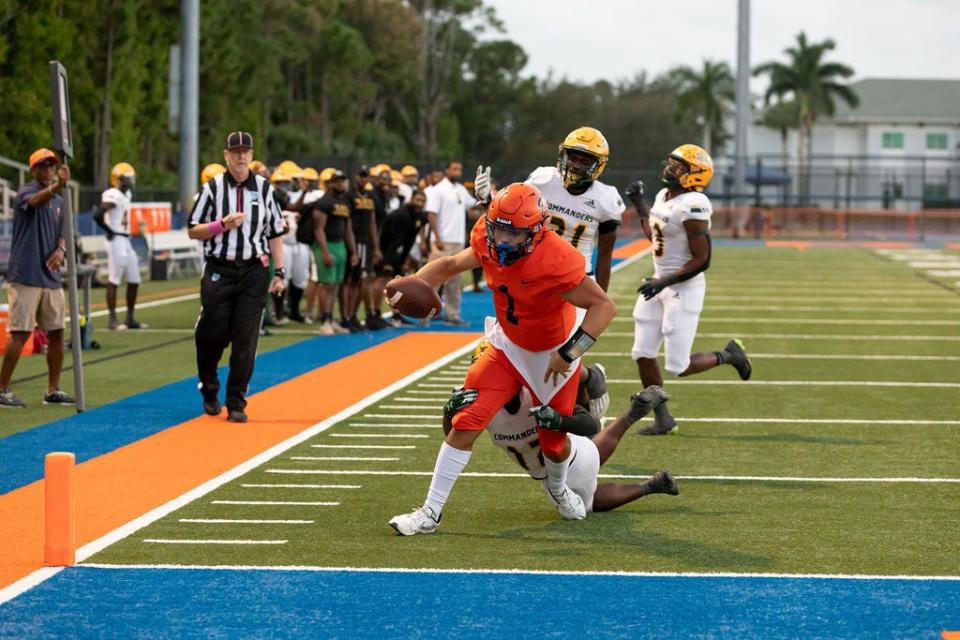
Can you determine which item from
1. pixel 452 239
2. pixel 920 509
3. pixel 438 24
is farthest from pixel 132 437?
pixel 438 24

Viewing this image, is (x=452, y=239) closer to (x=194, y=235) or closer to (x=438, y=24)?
(x=194, y=235)

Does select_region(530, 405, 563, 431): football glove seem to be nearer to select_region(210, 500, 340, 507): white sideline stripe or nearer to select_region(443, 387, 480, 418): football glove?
select_region(443, 387, 480, 418): football glove

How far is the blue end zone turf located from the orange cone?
11cm

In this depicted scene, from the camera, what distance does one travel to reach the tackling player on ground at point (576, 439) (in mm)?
7242

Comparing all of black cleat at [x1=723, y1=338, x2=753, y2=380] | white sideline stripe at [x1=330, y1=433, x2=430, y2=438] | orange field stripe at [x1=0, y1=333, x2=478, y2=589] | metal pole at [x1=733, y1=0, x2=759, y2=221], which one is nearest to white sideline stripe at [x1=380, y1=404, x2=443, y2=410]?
orange field stripe at [x1=0, y1=333, x2=478, y2=589]

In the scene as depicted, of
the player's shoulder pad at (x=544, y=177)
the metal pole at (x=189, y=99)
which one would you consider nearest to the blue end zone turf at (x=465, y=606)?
the player's shoulder pad at (x=544, y=177)

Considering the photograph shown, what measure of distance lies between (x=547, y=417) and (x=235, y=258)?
14.3 feet

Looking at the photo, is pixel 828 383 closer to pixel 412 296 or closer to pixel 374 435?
pixel 374 435

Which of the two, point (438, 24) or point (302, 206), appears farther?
point (438, 24)

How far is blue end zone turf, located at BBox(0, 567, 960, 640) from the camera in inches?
227

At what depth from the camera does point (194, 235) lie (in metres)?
10.8

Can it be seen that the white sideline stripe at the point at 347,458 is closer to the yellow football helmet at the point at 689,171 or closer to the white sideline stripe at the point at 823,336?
the yellow football helmet at the point at 689,171

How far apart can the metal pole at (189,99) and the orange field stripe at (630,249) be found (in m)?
11.1

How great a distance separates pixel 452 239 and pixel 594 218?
10.1 meters
